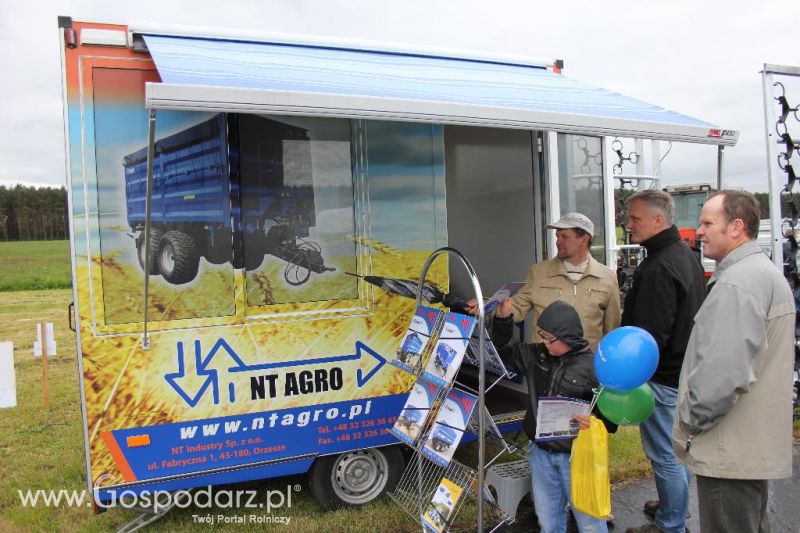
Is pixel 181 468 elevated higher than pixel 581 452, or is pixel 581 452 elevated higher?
pixel 581 452

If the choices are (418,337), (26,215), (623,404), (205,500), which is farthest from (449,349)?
(26,215)

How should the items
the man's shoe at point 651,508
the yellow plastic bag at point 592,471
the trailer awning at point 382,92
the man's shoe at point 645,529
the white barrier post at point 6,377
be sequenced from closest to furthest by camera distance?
the trailer awning at point 382,92
the yellow plastic bag at point 592,471
the man's shoe at point 645,529
the man's shoe at point 651,508
the white barrier post at point 6,377

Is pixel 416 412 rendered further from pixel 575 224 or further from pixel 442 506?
pixel 575 224

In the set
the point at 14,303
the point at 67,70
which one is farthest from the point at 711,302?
the point at 14,303

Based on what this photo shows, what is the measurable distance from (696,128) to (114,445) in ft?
11.4

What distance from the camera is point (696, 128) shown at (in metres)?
3.33

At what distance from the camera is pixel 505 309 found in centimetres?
350

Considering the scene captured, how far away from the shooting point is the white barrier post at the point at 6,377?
17.0 feet

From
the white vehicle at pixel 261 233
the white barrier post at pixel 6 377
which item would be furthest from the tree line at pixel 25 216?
the white vehicle at pixel 261 233

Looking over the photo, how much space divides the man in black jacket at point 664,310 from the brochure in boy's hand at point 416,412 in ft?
3.72

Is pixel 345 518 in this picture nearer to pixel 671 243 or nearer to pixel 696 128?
pixel 671 243

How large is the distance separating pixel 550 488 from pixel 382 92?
79.7 inches

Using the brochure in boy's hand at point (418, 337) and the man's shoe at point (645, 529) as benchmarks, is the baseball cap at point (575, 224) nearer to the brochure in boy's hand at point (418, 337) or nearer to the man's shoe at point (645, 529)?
the brochure in boy's hand at point (418, 337)

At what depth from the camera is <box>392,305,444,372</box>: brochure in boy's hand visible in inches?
131
